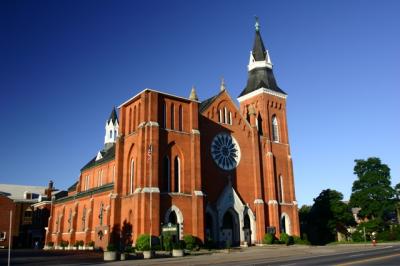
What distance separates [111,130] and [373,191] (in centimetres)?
5350

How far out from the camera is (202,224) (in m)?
42.8

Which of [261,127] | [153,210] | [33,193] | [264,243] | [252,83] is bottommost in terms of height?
[264,243]

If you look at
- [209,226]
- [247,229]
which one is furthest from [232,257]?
[247,229]

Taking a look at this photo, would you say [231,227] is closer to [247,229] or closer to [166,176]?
[247,229]

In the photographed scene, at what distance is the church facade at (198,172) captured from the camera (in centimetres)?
4197

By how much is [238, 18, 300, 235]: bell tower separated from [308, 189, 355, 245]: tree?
17586 millimetres

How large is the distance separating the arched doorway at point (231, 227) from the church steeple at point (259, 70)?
21.5m

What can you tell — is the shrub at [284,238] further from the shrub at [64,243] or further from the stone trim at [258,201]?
the shrub at [64,243]

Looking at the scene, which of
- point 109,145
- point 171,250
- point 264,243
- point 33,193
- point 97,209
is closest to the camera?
point 171,250

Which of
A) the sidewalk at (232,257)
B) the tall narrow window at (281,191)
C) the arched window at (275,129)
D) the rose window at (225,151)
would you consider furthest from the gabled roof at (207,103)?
the sidewalk at (232,257)

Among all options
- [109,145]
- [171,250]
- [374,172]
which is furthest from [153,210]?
[374,172]

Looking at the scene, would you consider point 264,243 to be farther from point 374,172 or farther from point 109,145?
point 109,145

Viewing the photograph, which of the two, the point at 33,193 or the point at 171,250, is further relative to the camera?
the point at 33,193

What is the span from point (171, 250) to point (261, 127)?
27886 millimetres
